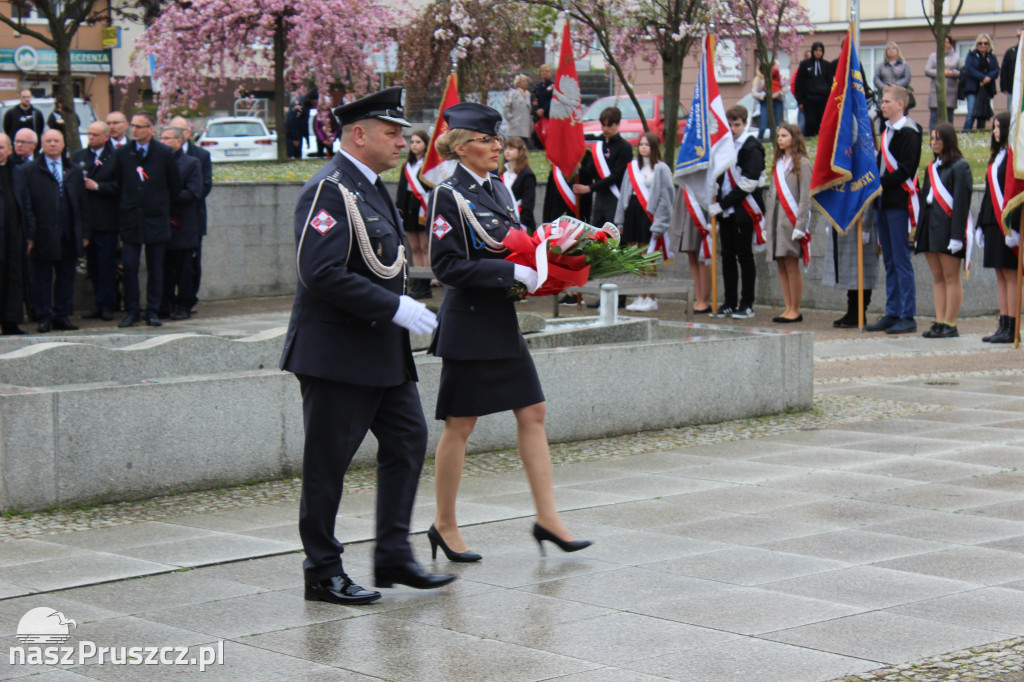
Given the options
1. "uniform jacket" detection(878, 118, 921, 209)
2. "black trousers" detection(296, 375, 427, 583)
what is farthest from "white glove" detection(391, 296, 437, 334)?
"uniform jacket" detection(878, 118, 921, 209)

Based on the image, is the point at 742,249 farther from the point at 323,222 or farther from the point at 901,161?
the point at 323,222

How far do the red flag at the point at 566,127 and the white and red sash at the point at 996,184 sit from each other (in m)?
4.74

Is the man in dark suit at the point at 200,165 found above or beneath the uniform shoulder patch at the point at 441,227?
above

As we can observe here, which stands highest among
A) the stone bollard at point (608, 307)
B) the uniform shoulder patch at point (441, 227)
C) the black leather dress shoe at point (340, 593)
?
the uniform shoulder patch at point (441, 227)

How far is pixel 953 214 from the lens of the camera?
13.9 m

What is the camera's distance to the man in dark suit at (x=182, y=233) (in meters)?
15.5

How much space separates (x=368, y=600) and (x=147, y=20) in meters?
28.4

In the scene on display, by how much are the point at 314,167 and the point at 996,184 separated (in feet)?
39.3

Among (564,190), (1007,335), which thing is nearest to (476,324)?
(1007,335)

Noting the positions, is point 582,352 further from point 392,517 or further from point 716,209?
point 716,209

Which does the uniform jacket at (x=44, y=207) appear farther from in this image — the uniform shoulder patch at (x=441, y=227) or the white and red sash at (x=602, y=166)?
the uniform shoulder patch at (x=441, y=227)

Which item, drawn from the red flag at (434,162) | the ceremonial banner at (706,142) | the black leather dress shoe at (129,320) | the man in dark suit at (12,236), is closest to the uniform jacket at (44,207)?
the man in dark suit at (12,236)

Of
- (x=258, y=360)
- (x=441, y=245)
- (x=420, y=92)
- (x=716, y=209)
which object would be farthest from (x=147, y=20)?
(x=441, y=245)

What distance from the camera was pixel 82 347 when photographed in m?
8.80
